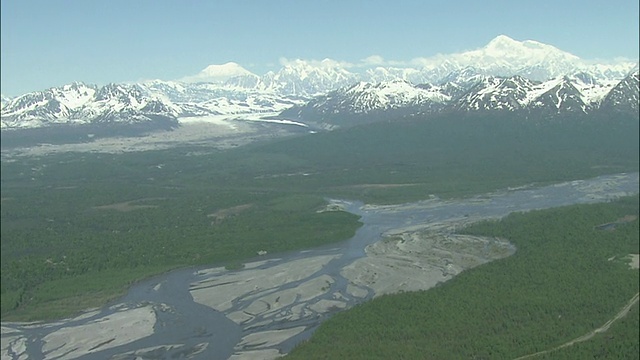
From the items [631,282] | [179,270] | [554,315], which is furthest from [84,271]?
[631,282]

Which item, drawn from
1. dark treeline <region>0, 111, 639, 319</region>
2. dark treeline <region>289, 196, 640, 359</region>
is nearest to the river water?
dark treeline <region>0, 111, 639, 319</region>

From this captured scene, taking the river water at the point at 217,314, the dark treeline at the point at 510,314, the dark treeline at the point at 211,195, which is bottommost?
the river water at the point at 217,314

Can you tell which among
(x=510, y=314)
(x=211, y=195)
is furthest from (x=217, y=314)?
(x=211, y=195)

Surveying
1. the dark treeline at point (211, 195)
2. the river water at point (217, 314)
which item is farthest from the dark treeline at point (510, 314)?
the dark treeline at point (211, 195)

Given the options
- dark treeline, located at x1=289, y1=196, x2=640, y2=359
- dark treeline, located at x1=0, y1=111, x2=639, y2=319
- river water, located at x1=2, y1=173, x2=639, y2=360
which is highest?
dark treeline, located at x1=0, y1=111, x2=639, y2=319

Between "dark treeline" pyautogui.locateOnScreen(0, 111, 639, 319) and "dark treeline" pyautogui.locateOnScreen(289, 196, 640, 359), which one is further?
"dark treeline" pyautogui.locateOnScreen(0, 111, 639, 319)

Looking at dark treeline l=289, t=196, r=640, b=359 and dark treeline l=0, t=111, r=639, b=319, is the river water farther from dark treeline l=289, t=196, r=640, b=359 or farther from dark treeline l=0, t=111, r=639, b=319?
dark treeline l=289, t=196, r=640, b=359

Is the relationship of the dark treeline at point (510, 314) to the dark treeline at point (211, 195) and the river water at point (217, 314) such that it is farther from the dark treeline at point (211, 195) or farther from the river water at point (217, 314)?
the dark treeline at point (211, 195)

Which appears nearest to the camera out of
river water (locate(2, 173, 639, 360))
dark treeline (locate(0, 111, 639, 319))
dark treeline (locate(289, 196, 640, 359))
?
dark treeline (locate(289, 196, 640, 359))

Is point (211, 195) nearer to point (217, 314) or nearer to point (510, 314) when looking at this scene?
point (217, 314)
